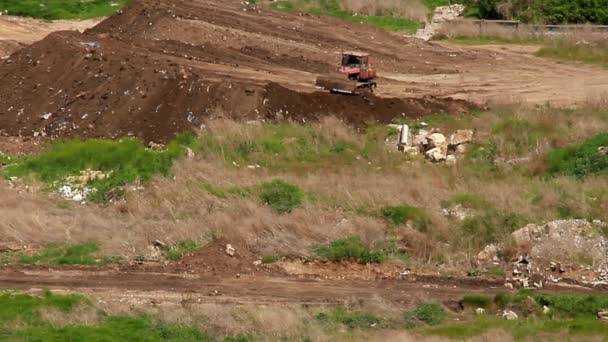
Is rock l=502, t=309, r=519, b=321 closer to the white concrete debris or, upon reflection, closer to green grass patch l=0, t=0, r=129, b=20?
the white concrete debris

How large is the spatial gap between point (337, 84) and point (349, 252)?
1619cm

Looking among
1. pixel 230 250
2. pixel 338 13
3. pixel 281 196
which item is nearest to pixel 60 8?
pixel 338 13

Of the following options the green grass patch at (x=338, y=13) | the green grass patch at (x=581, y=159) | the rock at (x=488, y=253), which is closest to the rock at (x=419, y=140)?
the green grass patch at (x=581, y=159)

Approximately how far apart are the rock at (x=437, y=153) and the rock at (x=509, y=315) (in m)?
13.2

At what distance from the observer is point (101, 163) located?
4153 cm

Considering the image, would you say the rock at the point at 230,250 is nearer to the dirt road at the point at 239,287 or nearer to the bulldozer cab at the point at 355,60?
the dirt road at the point at 239,287

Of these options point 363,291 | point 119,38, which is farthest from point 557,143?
point 119,38

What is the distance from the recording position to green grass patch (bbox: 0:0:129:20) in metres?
70.2

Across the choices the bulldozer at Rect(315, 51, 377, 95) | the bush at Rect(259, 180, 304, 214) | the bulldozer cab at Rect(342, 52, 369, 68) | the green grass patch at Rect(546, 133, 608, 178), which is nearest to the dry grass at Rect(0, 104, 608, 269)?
the bush at Rect(259, 180, 304, 214)

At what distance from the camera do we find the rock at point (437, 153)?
43.7 meters

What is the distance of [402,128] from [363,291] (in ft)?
43.7

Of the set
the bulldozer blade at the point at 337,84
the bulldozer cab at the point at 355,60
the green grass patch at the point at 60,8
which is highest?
the bulldozer cab at the point at 355,60

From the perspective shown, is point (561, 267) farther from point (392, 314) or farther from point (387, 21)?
point (387, 21)

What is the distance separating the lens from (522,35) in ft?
210
